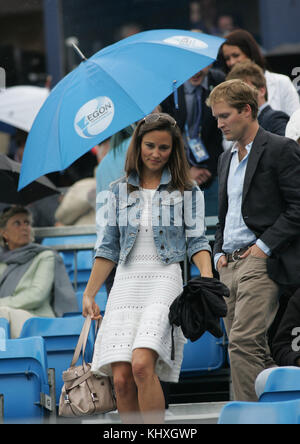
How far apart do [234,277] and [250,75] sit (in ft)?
5.34

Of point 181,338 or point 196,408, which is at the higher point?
point 181,338

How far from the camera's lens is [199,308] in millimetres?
4516

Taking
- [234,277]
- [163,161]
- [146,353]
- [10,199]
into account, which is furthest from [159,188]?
[10,199]

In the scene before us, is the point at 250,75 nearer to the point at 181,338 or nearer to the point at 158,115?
the point at 158,115

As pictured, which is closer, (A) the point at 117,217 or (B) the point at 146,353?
(B) the point at 146,353

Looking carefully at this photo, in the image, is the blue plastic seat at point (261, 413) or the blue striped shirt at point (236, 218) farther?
the blue striped shirt at point (236, 218)

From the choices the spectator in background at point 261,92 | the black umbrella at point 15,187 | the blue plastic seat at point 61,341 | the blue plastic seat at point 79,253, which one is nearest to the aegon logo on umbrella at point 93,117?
the spectator in background at point 261,92

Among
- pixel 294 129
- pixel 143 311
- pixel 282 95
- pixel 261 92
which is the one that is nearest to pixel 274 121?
pixel 261 92

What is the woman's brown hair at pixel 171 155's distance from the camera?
4.96 meters

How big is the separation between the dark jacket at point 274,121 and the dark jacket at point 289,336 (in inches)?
50.4

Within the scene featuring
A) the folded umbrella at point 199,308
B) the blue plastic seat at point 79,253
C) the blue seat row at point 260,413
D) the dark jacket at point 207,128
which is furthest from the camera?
the blue plastic seat at point 79,253

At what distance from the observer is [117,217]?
4980 mm

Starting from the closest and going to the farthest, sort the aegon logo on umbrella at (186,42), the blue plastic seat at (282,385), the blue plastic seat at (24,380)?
the blue plastic seat at (282,385) < the blue plastic seat at (24,380) < the aegon logo on umbrella at (186,42)

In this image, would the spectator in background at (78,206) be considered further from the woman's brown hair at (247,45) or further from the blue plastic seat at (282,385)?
the blue plastic seat at (282,385)
